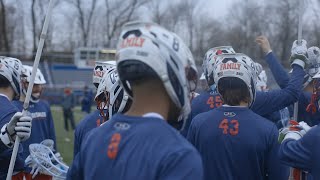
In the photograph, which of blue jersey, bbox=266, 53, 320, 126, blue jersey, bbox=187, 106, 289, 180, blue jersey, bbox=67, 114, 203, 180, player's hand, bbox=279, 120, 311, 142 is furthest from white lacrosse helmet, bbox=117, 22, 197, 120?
blue jersey, bbox=266, 53, 320, 126

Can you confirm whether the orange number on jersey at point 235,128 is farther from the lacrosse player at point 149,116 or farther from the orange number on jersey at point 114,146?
the orange number on jersey at point 114,146

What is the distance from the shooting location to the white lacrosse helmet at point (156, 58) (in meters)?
2.48

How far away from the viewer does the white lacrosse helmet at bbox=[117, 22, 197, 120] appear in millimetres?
2484

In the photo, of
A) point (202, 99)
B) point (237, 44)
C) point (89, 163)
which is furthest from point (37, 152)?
point (237, 44)

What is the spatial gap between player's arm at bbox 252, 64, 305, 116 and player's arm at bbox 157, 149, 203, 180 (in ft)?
9.29

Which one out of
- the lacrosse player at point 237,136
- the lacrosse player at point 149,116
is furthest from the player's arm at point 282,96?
the lacrosse player at point 149,116

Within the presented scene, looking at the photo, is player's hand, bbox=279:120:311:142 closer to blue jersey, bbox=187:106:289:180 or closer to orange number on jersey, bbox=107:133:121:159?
blue jersey, bbox=187:106:289:180

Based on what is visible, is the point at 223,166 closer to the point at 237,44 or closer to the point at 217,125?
the point at 217,125

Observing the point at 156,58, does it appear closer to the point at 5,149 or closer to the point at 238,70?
the point at 238,70

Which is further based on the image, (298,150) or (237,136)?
(237,136)

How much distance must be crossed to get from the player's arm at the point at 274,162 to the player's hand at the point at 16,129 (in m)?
1.93

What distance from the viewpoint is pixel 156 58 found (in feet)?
8.14

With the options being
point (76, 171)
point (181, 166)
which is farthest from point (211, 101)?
point (181, 166)

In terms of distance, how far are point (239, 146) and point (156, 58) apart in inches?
78.3
